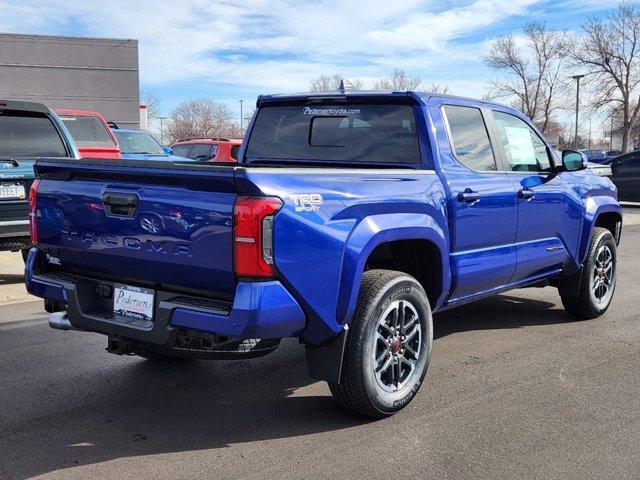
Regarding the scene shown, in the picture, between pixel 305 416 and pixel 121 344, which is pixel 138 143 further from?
pixel 305 416

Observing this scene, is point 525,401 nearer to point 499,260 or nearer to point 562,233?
point 499,260

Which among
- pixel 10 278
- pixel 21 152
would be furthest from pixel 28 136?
pixel 10 278

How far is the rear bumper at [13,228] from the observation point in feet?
23.4

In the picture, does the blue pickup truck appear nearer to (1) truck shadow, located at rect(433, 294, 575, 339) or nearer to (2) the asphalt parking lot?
(2) the asphalt parking lot

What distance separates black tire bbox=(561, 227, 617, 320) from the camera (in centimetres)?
620

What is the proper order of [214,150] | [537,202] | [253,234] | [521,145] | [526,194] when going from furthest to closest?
[214,150] < [521,145] < [537,202] < [526,194] < [253,234]

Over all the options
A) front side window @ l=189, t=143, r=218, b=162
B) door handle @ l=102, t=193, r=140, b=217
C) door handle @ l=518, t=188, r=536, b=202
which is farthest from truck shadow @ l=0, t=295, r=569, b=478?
front side window @ l=189, t=143, r=218, b=162

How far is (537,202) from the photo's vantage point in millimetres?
5387

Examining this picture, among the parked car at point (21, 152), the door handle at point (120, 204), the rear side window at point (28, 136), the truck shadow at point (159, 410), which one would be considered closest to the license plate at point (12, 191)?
the parked car at point (21, 152)

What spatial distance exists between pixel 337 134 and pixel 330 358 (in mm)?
1937

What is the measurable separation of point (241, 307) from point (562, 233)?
3606 mm

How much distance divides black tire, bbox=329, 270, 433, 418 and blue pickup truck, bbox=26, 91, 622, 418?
0.03 feet

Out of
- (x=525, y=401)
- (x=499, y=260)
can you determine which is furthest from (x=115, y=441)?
(x=499, y=260)

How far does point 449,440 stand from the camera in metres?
3.66
